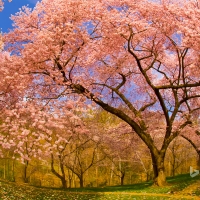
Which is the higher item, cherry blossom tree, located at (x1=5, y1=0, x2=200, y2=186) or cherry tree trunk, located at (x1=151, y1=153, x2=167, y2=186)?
cherry blossom tree, located at (x1=5, y1=0, x2=200, y2=186)

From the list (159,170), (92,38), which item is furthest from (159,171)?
(92,38)

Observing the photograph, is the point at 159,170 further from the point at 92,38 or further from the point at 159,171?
the point at 92,38

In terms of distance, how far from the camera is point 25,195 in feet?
56.2

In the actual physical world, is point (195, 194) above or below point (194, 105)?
below

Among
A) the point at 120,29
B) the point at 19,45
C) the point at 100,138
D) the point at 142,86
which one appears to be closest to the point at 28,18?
the point at 19,45

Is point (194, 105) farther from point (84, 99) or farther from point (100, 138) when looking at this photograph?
point (84, 99)

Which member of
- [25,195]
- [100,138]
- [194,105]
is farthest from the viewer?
[100,138]

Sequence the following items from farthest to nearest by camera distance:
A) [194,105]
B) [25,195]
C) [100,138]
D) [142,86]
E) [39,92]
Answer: [100,138]
[194,105]
[142,86]
[39,92]
[25,195]

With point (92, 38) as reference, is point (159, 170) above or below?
below

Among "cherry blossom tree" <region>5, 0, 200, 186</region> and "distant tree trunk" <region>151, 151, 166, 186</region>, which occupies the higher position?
"cherry blossom tree" <region>5, 0, 200, 186</region>

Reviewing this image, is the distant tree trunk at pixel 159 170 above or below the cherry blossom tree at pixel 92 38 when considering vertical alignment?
below

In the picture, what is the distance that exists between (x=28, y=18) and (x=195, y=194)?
15.4 meters

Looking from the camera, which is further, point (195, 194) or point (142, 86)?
point (142, 86)

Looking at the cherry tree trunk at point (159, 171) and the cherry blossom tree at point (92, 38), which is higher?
the cherry blossom tree at point (92, 38)
